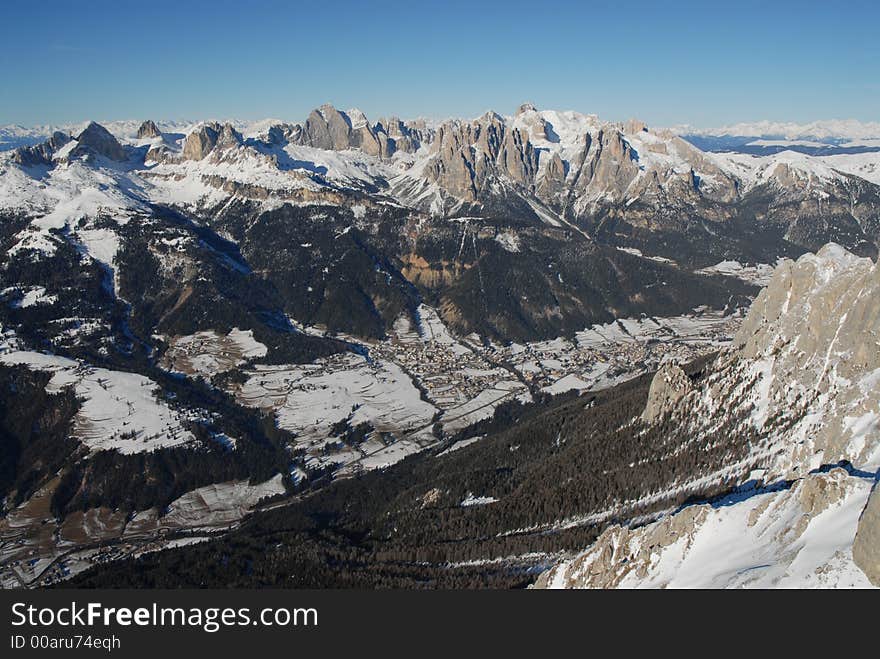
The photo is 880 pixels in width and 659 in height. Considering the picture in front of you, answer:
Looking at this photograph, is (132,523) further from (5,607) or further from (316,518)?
(5,607)

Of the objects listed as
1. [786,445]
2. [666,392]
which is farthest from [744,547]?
[666,392]

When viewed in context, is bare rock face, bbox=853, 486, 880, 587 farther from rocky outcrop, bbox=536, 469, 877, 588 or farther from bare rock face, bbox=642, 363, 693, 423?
bare rock face, bbox=642, 363, 693, 423

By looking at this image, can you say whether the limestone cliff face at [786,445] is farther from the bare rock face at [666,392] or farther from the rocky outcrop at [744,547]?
the bare rock face at [666,392]

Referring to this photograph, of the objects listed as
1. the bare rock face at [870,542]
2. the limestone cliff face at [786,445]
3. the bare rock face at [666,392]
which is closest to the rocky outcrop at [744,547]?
the limestone cliff face at [786,445]

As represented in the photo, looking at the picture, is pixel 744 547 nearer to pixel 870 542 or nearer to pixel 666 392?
pixel 870 542

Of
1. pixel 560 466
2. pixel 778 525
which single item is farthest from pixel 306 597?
pixel 560 466
